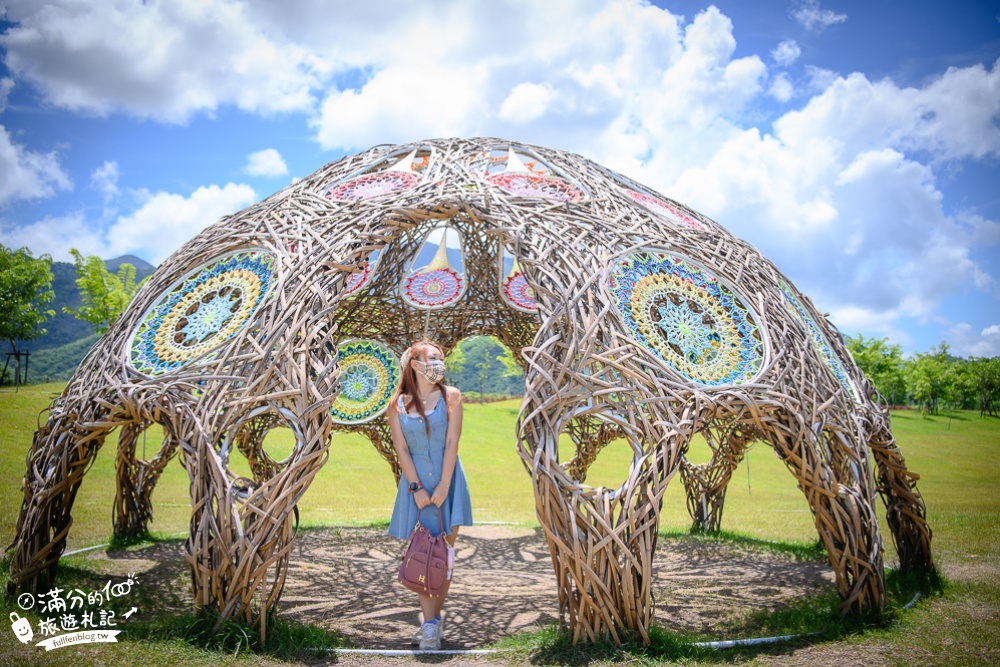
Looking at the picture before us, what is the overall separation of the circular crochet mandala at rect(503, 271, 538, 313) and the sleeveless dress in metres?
3.84

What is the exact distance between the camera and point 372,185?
20.7ft

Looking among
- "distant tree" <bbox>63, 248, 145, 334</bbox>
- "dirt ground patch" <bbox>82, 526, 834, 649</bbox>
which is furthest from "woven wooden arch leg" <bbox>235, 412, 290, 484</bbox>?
"distant tree" <bbox>63, 248, 145, 334</bbox>

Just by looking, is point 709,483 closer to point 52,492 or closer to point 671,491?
point 671,491

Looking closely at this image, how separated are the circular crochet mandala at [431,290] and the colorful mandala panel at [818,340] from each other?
12.7 ft

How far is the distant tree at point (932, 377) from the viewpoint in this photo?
85.3ft

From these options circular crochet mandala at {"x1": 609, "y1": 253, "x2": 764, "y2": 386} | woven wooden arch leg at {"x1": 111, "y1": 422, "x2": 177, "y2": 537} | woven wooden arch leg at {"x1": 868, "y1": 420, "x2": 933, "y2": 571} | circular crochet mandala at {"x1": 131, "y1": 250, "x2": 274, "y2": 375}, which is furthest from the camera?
woven wooden arch leg at {"x1": 111, "y1": 422, "x2": 177, "y2": 537}

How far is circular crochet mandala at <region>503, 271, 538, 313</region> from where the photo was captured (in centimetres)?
805

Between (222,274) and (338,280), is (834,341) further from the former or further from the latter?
(222,274)

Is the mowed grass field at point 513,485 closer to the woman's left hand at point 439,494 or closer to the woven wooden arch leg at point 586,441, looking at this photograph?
the woven wooden arch leg at point 586,441

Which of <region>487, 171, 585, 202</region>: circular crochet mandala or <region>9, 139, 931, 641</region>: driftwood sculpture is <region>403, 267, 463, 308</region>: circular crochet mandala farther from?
<region>487, 171, 585, 202</region>: circular crochet mandala

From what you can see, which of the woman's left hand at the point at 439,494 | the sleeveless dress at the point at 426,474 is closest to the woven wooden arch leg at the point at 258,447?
the sleeveless dress at the point at 426,474

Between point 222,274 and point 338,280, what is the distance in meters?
1.41

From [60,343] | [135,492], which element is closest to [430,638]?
[135,492]

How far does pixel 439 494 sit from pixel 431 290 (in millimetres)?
4460
